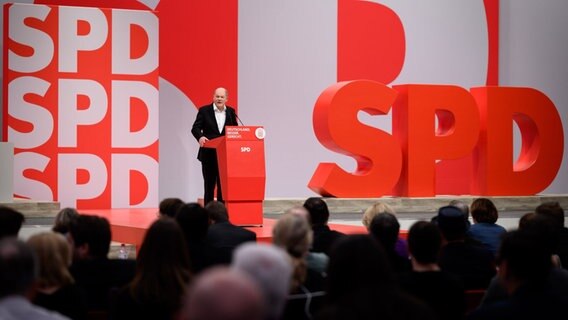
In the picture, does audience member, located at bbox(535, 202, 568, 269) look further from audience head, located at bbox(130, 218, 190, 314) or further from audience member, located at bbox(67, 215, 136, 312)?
audience head, located at bbox(130, 218, 190, 314)

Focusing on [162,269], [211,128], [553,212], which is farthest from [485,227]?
[211,128]

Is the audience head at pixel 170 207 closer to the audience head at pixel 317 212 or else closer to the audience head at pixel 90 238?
the audience head at pixel 317 212

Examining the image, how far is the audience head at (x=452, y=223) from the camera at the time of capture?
4645 millimetres

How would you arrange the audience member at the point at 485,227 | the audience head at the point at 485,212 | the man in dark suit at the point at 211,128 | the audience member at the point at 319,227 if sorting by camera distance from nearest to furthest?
the audience member at the point at 319,227 → the audience member at the point at 485,227 → the audience head at the point at 485,212 → the man in dark suit at the point at 211,128

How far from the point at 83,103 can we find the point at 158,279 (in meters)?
6.78

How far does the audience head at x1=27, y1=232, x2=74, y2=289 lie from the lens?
320 cm

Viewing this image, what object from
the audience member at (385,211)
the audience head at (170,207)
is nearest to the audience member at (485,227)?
the audience member at (385,211)

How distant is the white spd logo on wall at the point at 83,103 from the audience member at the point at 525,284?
6977 mm

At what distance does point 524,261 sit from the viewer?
→ 3.07m

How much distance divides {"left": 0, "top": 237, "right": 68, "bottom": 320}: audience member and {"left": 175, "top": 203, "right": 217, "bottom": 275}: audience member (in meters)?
1.98

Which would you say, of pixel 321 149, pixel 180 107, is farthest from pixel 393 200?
pixel 180 107

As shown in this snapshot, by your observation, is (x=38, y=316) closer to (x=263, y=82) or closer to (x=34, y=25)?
(x=34, y=25)

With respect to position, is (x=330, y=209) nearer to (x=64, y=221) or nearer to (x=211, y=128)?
(x=211, y=128)

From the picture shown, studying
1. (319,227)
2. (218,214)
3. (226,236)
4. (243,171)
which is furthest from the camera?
(243,171)
